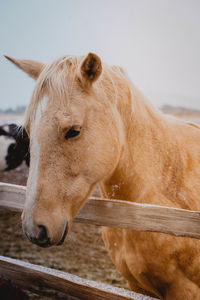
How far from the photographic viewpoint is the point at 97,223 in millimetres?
1547

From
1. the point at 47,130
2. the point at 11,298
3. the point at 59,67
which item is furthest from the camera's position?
the point at 11,298

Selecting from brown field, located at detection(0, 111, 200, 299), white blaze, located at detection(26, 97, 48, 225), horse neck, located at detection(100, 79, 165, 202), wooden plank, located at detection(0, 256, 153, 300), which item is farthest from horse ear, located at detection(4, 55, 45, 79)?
brown field, located at detection(0, 111, 200, 299)

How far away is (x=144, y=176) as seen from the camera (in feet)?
5.39

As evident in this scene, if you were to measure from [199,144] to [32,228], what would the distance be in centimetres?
146

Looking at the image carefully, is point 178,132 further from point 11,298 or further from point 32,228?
point 11,298

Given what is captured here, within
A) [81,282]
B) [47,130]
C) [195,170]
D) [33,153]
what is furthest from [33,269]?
[195,170]

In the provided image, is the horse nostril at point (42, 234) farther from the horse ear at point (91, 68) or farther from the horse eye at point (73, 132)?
the horse ear at point (91, 68)

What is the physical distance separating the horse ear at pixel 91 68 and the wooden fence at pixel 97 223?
2.55 feet

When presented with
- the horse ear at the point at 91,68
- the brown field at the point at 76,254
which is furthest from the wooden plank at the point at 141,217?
the brown field at the point at 76,254

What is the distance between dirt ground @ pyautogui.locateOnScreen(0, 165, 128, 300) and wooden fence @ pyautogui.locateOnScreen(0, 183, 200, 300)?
1.72 m

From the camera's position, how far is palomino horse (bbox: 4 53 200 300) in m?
1.28

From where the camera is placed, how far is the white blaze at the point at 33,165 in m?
1.21

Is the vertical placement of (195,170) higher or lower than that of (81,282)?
higher

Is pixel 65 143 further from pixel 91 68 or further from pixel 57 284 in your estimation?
pixel 57 284
